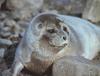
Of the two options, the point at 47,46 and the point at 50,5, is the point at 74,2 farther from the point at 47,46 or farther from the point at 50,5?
the point at 47,46

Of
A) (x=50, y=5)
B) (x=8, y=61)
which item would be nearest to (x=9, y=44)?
(x=8, y=61)

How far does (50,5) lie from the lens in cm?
604

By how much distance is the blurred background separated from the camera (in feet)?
14.9

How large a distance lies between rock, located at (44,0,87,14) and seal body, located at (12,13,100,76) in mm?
2385

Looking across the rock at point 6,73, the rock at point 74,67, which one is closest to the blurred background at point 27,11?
the rock at point 6,73

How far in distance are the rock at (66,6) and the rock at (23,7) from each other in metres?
0.23

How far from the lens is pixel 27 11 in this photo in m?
5.57

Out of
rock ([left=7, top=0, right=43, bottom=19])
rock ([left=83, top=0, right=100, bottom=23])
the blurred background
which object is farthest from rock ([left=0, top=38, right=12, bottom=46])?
rock ([left=83, top=0, right=100, bottom=23])

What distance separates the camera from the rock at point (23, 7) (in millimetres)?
5387

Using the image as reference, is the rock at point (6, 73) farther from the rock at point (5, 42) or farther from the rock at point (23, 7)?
the rock at point (23, 7)

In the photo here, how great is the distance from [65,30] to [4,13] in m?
2.27

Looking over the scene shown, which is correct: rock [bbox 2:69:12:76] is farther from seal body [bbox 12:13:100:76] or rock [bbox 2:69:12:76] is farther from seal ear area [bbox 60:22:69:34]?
seal ear area [bbox 60:22:69:34]

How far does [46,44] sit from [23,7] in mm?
2600

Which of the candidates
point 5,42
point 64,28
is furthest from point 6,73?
point 5,42
